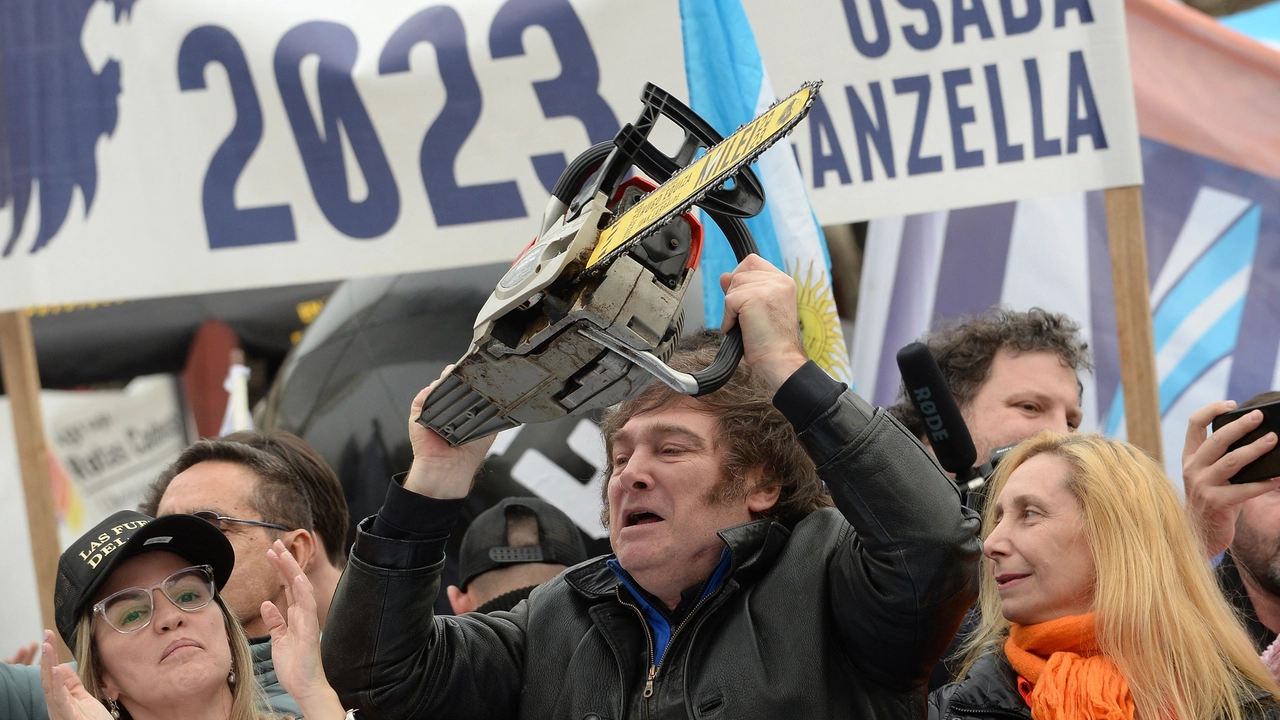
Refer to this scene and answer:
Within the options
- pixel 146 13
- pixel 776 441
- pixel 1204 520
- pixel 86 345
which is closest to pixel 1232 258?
pixel 1204 520

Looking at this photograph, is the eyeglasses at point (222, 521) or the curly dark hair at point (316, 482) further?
the curly dark hair at point (316, 482)

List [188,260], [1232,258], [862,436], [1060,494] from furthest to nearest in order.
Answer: [1232,258] < [188,260] < [1060,494] < [862,436]

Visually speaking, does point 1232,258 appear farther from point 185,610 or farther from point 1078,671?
point 185,610

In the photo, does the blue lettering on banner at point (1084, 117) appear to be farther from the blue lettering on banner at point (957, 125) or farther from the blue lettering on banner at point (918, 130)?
the blue lettering on banner at point (918, 130)

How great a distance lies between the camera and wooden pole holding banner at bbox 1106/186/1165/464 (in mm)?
Result: 3965

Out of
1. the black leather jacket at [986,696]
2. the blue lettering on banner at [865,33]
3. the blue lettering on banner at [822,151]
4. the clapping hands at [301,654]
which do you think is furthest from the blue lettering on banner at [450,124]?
the black leather jacket at [986,696]

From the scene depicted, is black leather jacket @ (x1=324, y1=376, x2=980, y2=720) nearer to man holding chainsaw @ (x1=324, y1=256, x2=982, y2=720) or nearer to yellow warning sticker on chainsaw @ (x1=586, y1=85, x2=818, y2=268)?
man holding chainsaw @ (x1=324, y1=256, x2=982, y2=720)

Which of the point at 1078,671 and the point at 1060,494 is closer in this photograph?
the point at 1078,671

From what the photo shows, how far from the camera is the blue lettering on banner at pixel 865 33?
4473 millimetres

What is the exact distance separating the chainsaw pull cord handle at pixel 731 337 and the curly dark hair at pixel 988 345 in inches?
53.9

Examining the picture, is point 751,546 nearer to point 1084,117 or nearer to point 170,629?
point 170,629

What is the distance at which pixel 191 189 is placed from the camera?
15.4 ft

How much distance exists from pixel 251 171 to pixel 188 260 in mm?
364

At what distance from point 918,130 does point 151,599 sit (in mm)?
2719
